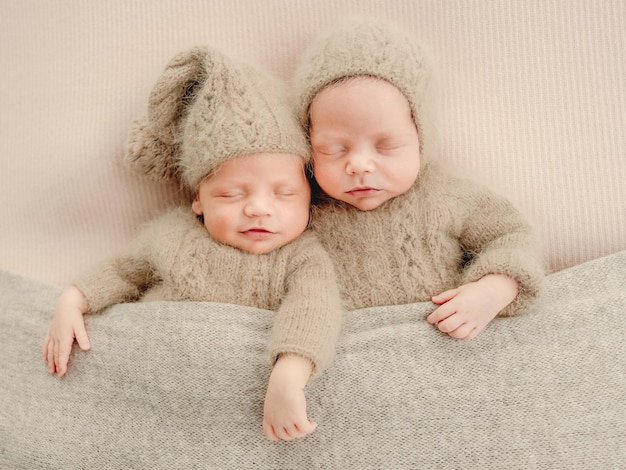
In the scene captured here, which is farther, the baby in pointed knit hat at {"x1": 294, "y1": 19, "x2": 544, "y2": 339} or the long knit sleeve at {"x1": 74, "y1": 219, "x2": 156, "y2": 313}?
the long knit sleeve at {"x1": 74, "y1": 219, "x2": 156, "y2": 313}

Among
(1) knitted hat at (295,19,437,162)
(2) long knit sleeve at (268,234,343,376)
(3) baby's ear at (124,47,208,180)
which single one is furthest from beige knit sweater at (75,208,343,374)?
(1) knitted hat at (295,19,437,162)

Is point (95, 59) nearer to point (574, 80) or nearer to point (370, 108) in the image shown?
point (370, 108)

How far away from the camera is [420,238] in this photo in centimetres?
104

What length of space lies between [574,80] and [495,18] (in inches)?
7.7

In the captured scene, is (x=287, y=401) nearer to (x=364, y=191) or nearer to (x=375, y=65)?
(x=364, y=191)

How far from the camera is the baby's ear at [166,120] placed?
3.33 ft

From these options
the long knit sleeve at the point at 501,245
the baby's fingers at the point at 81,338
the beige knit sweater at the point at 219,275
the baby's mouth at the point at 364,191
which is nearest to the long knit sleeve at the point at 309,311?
the beige knit sweater at the point at 219,275

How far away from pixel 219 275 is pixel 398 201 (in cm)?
35

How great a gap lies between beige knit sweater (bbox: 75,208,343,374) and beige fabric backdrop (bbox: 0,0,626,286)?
0.15 metres

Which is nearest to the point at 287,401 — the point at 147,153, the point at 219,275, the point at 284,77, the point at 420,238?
the point at 219,275

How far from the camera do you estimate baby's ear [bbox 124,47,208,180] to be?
102 cm

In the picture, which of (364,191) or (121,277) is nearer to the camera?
(364,191)

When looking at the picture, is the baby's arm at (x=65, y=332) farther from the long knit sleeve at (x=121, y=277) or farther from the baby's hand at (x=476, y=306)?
the baby's hand at (x=476, y=306)

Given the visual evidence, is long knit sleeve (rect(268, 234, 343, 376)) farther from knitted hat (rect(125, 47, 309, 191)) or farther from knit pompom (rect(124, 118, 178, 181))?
knit pompom (rect(124, 118, 178, 181))
